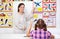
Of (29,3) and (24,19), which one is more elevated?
(29,3)

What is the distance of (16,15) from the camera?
2273 mm

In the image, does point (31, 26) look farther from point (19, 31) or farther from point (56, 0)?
point (56, 0)

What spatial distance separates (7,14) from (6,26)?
0.59 feet

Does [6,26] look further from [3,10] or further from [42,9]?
[42,9]

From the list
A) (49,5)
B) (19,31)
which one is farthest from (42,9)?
(19,31)

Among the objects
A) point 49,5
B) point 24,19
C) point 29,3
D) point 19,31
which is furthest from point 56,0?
point 19,31

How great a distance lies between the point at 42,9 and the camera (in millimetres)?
2260

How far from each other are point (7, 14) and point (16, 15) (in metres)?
0.13

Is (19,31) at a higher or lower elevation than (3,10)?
lower

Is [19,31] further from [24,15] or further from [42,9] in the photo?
[42,9]

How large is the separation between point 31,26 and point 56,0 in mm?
530

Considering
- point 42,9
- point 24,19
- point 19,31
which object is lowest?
point 19,31

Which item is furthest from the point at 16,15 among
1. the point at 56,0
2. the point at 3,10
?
the point at 56,0

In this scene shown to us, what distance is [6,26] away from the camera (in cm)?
227
